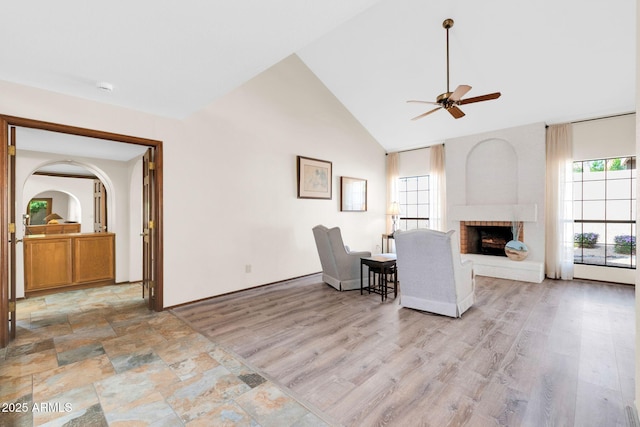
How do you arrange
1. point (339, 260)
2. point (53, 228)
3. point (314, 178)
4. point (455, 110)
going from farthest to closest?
1. point (53, 228)
2. point (314, 178)
3. point (339, 260)
4. point (455, 110)

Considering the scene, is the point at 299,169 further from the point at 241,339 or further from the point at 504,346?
the point at 504,346

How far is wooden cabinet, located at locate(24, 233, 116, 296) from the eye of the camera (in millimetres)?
4395

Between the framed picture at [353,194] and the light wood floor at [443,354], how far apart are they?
2589 millimetres

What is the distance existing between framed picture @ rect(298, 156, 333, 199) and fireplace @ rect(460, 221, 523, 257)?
3.11 meters

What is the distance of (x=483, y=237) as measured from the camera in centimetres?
631

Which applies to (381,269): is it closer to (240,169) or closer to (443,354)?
(443,354)

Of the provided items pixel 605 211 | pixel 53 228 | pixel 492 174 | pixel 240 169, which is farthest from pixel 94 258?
pixel 605 211

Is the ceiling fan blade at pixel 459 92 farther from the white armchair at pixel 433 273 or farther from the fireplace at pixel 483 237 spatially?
the fireplace at pixel 483 237

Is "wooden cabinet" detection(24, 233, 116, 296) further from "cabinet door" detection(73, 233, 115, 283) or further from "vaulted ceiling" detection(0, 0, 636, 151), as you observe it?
"vaulted ceiling" detection(0, 0, 636, 151)

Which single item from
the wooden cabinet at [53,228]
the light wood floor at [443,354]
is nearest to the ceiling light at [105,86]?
the light wood floor at [443,354]

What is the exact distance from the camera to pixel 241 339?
9.46 ft

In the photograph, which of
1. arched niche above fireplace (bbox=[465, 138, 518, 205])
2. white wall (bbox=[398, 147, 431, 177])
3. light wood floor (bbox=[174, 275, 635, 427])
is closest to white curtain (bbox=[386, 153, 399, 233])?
white wall (bbox=[398, 147, 431, 177])

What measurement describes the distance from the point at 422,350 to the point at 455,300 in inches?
39.2

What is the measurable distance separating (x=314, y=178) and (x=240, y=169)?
163cm
